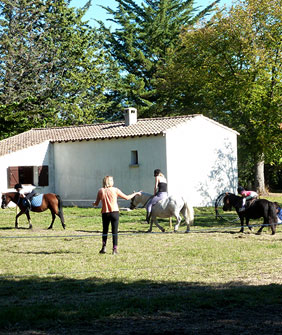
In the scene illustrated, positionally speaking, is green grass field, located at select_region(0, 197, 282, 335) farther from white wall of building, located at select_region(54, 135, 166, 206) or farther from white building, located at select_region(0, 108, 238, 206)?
white building, located at select_region(0, 108, 238, 206)

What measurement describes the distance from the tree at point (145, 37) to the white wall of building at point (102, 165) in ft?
56.7

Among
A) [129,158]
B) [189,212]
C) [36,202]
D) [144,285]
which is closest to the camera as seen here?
[144,285]

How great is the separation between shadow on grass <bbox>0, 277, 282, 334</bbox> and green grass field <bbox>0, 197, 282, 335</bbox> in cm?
1

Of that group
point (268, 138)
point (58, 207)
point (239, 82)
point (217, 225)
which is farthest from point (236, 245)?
point (239, 82)

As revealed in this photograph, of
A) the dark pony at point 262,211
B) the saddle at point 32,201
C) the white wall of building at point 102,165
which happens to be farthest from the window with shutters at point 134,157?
the dark pony at point 262,211

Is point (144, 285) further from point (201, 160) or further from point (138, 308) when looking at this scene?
point (201, 160)

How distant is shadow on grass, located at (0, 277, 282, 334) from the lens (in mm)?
6520

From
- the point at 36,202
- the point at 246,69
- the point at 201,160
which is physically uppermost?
the point at 246,69

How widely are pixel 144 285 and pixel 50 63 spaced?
125 feet

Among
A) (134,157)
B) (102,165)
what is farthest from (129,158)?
(102,165)

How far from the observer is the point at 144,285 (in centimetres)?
930

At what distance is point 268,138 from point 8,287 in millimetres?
27798

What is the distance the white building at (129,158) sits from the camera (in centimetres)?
A: 3119

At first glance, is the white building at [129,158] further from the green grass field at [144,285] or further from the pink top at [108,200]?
the pink top at [108,200]
